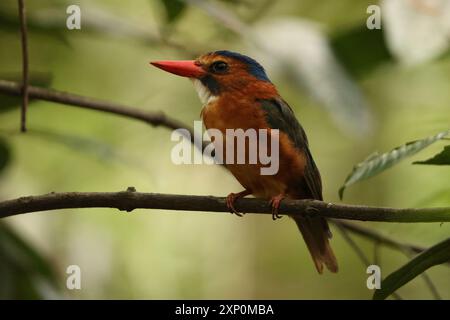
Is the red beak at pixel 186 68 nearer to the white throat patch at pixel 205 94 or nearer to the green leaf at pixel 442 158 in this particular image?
the white throat patch at pixel 205 94

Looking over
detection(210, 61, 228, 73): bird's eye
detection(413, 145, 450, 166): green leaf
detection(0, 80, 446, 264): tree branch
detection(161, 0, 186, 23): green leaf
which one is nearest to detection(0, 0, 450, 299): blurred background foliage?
detection(161, 0, 186, 23): green leaf

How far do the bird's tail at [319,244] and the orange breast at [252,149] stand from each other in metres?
0.12

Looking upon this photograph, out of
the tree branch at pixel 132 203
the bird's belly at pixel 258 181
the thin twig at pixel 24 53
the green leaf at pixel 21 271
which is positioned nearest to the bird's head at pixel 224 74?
the bird's belly at pixel 258 181

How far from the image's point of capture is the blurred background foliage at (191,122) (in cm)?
231

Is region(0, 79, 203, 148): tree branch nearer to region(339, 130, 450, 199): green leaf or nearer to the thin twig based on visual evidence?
the thin twig

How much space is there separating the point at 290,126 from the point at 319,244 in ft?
1.17

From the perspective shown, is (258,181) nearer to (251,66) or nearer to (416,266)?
(251,66)

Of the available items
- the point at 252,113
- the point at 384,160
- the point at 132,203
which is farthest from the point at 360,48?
the point at 132,203

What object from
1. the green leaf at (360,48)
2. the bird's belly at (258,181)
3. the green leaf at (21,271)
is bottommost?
the green leaf at (21,271)

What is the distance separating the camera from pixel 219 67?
2053 mm

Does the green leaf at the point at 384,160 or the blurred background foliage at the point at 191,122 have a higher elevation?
the blurred background foliage at the point at 191,122

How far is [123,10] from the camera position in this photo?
3254 millimetres

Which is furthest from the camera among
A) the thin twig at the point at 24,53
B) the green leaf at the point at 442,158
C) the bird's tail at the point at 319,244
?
the bird's tail at the point at 319,244
